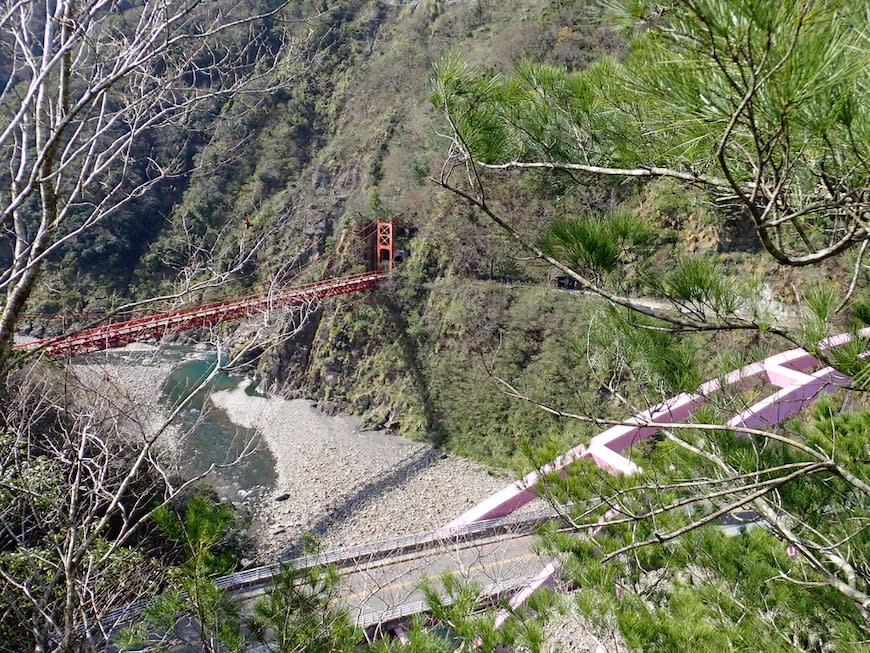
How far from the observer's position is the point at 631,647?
3.83 ft

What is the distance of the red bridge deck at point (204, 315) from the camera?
408cm

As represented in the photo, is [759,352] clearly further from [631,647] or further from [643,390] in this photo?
[631,647]

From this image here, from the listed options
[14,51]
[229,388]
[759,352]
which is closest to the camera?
[14,51]

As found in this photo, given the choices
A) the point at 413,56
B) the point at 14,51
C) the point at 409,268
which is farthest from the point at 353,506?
the point at 413,56

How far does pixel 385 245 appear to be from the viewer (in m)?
10.6

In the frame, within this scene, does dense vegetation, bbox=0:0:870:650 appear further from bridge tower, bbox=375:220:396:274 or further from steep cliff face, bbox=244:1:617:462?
bridge tower, bbox=375:220:396:274

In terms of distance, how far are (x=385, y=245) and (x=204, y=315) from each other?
514 centimetres

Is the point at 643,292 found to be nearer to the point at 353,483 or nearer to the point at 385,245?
the point at 353,483

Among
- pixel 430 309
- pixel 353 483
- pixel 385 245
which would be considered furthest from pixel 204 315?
pixel 385 245

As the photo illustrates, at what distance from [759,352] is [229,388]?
11.5 meters

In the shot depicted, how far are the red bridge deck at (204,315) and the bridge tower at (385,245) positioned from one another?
0.90 feet

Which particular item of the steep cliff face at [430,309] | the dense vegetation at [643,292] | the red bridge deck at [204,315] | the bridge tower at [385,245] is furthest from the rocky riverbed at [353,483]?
the bridge tower at [385,245]

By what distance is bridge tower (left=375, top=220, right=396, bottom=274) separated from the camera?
406 inches

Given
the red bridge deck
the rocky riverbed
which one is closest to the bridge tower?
the red bridge deck
